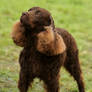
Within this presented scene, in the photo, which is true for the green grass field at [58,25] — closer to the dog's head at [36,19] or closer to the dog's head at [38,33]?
the dog's head at [38,33]

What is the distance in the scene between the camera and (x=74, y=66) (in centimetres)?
604

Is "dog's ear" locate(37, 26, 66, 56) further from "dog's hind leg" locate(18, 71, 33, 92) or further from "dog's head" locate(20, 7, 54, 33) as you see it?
"dog's hind leg" locate(18, 71, 33, 92)

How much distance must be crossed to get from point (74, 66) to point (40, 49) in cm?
149

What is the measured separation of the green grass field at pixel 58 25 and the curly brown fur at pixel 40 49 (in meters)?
1.15

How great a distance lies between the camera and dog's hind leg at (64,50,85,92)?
19.4ft

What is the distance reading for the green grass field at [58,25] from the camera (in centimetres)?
671

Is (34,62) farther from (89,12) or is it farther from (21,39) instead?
(89,12)

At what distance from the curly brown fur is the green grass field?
3.79 ft

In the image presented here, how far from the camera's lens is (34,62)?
4.95m

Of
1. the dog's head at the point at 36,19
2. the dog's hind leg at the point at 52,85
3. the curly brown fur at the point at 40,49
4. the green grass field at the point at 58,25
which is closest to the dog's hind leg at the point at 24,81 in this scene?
the curly brown fur at the point at 40,49

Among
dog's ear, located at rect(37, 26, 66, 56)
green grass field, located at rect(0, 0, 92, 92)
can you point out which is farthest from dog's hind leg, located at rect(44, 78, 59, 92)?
green grass field, located at rect(0, 0, 92, 92)

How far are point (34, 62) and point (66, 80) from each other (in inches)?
90.8

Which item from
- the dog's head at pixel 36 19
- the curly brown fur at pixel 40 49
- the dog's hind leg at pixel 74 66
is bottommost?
the dog's hind leg at pixel 74 66

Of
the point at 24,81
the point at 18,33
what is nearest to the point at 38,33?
the point at 18,33
